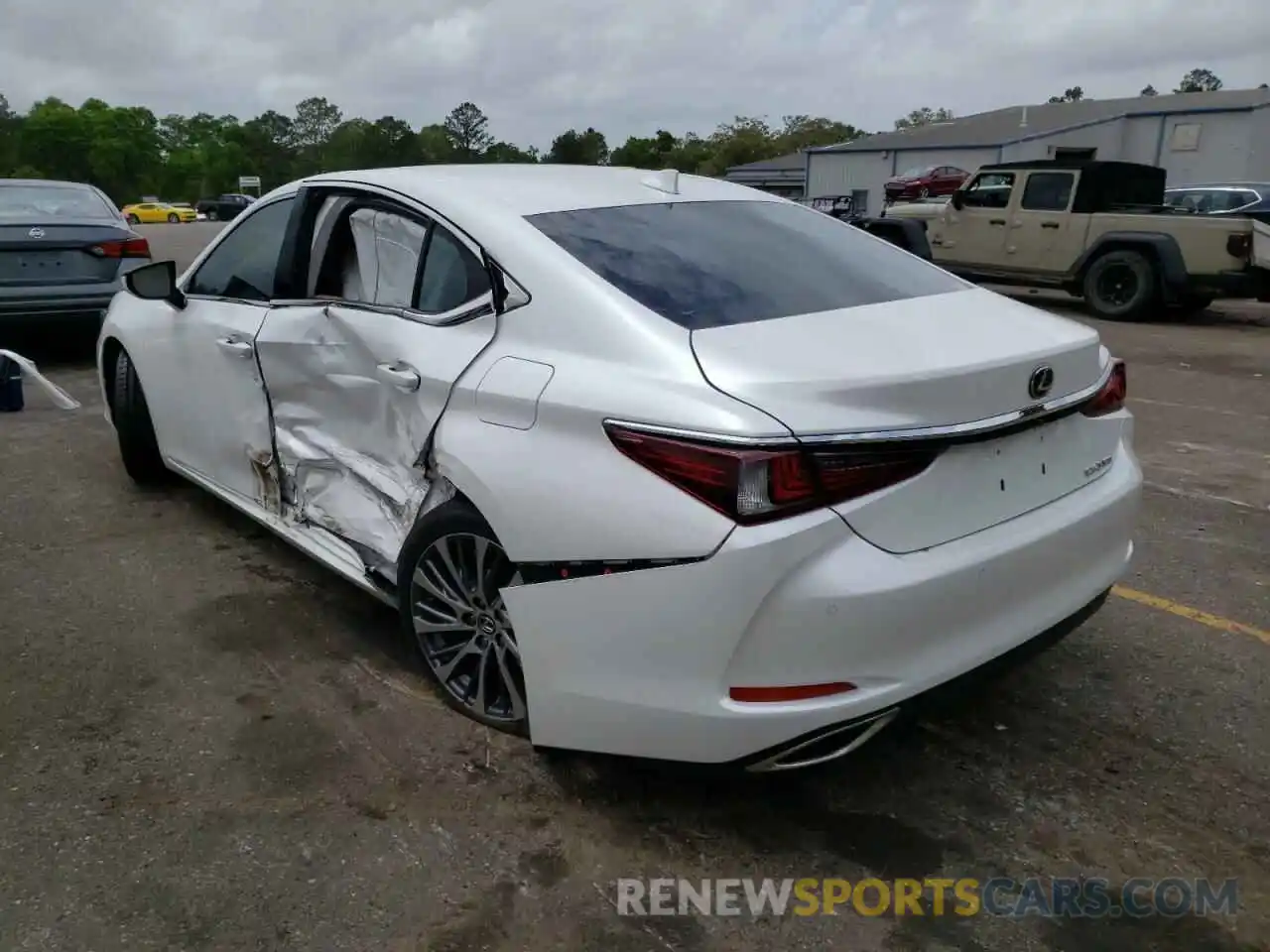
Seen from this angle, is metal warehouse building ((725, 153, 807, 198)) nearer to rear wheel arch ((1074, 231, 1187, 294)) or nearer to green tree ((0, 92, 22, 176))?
rear wheel arch ((1074, 231, 1187, 294))

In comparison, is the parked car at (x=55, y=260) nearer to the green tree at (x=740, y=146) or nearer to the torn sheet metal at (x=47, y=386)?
the torn sheet metal at (x=47, y=386)

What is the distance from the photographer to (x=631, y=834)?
2557 millimetres

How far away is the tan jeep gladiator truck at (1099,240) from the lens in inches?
458

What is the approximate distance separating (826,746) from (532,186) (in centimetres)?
188

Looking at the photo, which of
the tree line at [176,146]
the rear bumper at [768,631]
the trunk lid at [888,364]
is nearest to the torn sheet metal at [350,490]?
the rear bumper at [768,631]

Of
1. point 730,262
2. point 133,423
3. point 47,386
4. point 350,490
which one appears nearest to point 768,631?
point 730,262

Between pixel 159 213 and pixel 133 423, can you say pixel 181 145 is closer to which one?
pixel 159 213

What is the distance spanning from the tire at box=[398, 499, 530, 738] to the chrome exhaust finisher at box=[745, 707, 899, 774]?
71 cm

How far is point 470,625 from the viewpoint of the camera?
2877 mm

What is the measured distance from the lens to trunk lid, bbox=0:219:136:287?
24.8ft

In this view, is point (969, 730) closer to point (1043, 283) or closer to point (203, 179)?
A: point (1043, 283)

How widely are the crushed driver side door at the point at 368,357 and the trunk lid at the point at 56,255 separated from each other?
5120 millimetres

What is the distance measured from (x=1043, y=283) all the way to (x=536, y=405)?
12.2 metres

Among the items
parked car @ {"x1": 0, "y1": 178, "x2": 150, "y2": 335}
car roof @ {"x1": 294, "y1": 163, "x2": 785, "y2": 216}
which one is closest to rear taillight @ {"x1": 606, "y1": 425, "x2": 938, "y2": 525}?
car roof @ {"x1": 294, "y1": 163, "x2": 785, "y2": 216}
